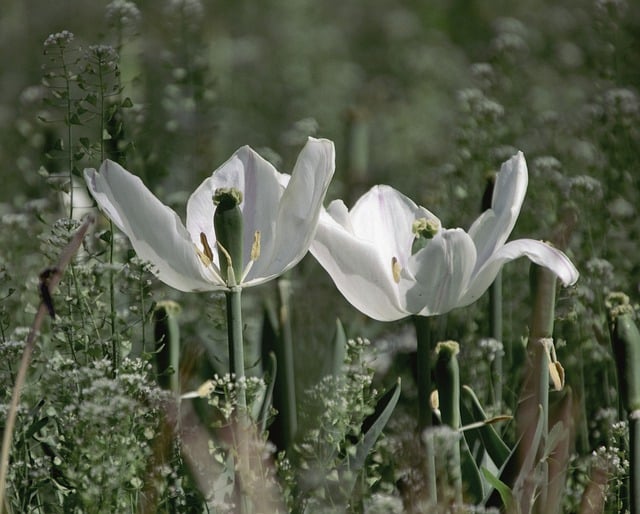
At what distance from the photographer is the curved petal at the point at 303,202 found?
1.31 meters

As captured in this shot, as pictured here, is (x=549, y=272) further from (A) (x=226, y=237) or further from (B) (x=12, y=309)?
(B) (x=12, y=309)

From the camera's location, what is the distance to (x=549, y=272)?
139cm

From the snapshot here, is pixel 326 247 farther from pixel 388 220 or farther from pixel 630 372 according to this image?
pixel 630 372

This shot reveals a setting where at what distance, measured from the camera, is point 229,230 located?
1.33m

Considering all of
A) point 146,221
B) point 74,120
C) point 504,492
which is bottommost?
point 504,492

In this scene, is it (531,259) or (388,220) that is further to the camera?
(388,220)

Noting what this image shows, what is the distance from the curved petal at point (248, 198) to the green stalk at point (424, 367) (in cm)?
21

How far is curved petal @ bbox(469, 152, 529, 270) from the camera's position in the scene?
1367 millimetres

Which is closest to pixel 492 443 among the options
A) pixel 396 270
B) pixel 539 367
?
pixel 539 367

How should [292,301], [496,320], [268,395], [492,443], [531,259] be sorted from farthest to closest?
1. [292,301]
2. [496,320]
3. [268,395]
4. [492,443]
5. [531,259]

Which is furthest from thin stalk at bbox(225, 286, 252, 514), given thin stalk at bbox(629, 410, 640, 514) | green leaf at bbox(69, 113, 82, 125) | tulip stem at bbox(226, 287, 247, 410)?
thin stalk at bbox(629, 410, 640, 514)

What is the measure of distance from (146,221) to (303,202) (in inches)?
7.2

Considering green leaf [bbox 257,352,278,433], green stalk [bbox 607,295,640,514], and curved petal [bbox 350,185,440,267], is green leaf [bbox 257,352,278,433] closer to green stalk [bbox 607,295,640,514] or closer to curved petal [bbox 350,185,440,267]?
curved petal [bbox 350,185,440,267]

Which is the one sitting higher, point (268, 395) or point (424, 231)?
point (424, 231)
